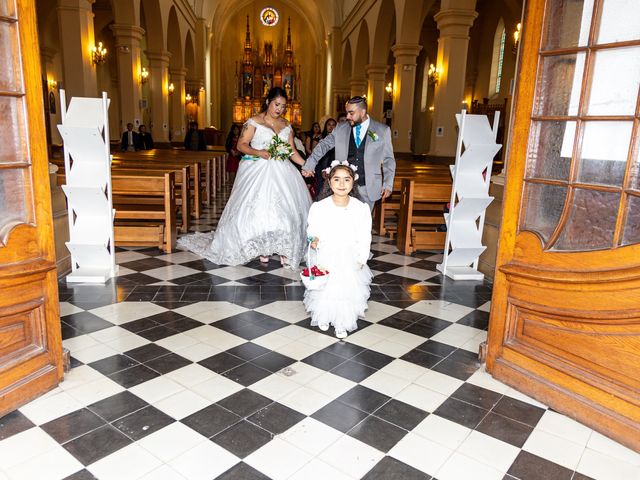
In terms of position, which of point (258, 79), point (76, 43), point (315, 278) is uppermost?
A: point (258, 79)

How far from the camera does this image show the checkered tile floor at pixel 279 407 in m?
2.19

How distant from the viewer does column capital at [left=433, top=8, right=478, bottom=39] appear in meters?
10.6

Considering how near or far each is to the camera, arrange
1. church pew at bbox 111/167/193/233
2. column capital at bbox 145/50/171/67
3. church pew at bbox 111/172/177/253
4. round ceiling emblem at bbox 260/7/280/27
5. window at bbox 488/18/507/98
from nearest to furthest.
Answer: church pew at bbox 111/172/177/253
church pew at bbox 111/167/193/233
column capital at bbox 145/50/171/67
window at bbox 488/18/507/98
round ceiling emblem at bbox 260/7/280/27

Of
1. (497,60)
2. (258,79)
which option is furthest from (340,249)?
(258,79)

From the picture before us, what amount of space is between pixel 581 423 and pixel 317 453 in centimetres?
145

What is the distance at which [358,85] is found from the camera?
19.8 metres

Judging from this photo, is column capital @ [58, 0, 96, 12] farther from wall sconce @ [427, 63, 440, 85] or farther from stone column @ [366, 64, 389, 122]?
stone column @ [366, 64, 389, 122]

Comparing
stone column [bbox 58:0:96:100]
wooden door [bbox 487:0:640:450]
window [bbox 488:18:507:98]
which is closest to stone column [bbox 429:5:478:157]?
window [bbox 488:18:507:98]

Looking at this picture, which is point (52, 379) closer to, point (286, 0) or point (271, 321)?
point (271, 321)

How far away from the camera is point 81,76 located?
998 cm

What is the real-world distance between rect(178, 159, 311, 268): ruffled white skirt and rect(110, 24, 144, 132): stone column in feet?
30.8

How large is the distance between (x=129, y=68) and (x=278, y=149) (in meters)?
9.83

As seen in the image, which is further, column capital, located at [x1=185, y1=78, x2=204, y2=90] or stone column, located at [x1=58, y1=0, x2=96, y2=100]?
column capital, located at [x1=185, y1=78, x2=204, y2=90]

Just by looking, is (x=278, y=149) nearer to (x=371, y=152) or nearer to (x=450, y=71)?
(x=371, y=152)
